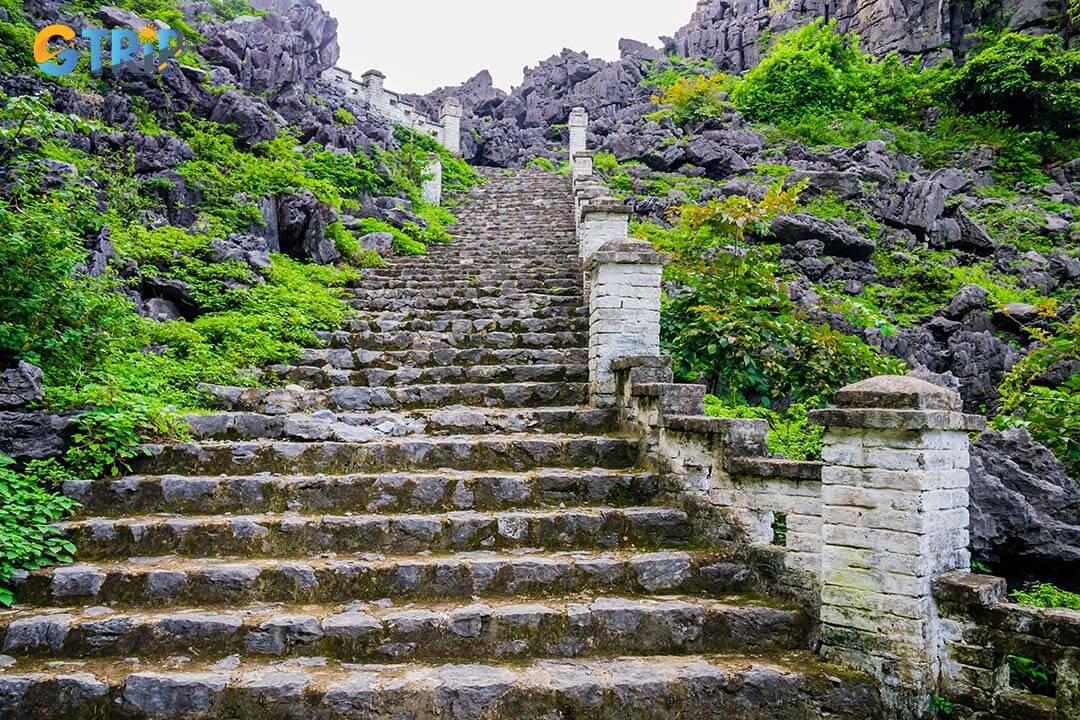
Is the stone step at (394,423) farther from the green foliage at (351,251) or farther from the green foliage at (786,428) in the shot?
the green foliage at (351,251)

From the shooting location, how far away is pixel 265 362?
6797 mm

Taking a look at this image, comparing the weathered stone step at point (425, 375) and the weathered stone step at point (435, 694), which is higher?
the weathered stone step at point (425, 375)

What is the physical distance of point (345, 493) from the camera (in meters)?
4.65

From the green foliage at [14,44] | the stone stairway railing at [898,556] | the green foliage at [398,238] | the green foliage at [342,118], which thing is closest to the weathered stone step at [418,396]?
the stone stairway railing at [898,556]

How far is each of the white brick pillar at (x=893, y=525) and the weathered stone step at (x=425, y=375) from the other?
3.40 metres

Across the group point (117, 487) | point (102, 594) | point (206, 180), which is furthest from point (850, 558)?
point (206, 180)

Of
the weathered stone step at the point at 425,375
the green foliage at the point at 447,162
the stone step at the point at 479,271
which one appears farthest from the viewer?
the green foliage at the point at 447,162

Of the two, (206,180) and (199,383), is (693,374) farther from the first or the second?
(206,180)

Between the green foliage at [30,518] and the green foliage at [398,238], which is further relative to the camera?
the green foliage at [398,238]

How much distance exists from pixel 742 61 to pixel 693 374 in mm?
30450

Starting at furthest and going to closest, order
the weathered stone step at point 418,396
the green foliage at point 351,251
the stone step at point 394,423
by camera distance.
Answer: the green foliage at point 351,251, the weathered stone step at point 418,396, the stone step at point 394,423

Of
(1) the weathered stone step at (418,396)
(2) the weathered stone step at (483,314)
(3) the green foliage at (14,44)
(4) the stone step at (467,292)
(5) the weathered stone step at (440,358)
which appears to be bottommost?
(1) the weathered stone step at (418,396)

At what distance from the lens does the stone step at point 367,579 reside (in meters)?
3.83

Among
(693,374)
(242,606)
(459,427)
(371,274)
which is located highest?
(371,274)
